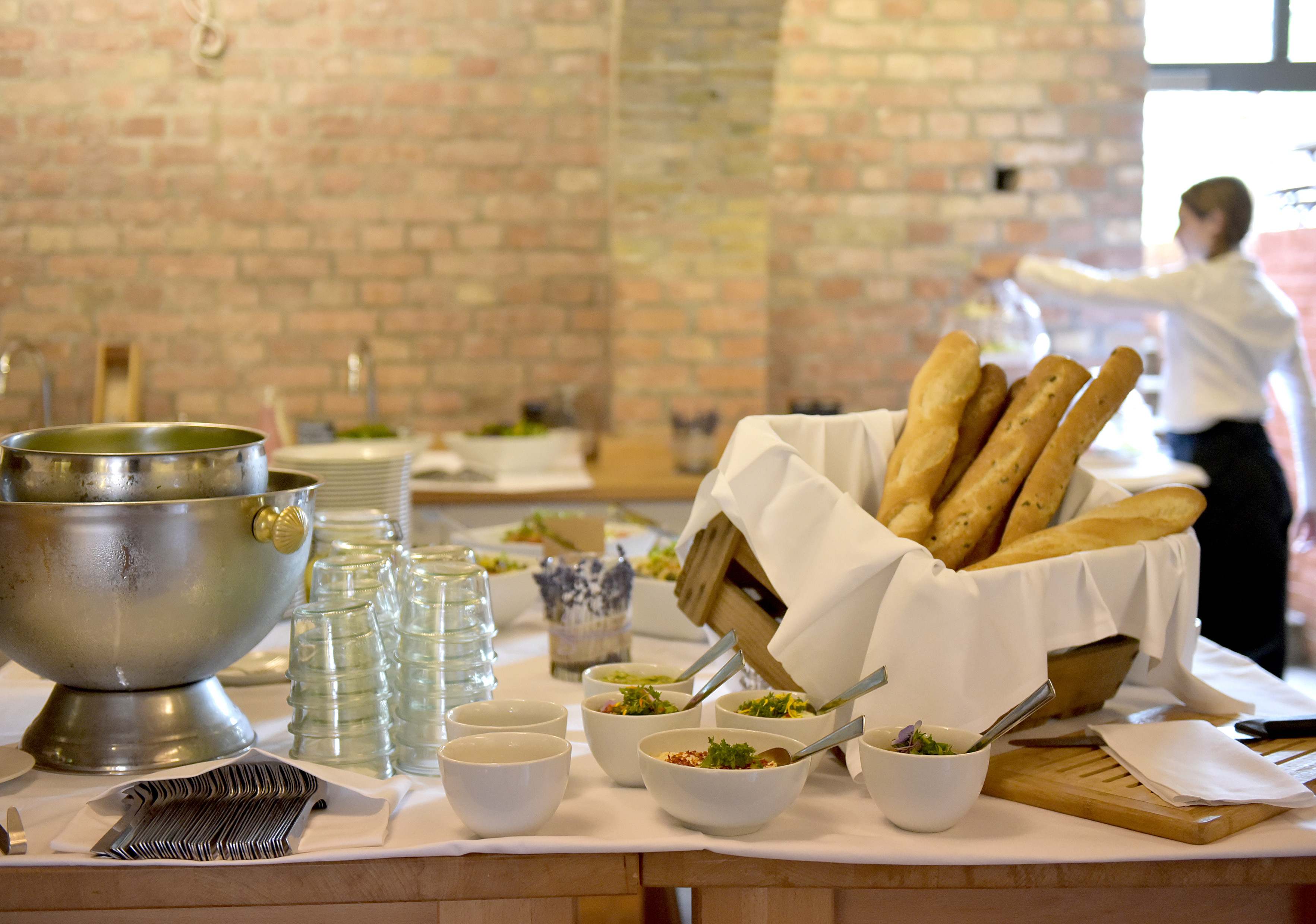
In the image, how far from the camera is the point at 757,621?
108 cm

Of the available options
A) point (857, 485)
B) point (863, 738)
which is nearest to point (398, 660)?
point (863, 738)

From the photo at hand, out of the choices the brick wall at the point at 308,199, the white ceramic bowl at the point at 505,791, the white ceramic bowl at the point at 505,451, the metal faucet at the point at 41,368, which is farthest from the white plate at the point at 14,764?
the metal faucet at the point at 41,368

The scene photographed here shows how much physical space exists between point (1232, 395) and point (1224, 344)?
0.49 ft

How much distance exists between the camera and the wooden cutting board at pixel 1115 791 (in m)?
0.83

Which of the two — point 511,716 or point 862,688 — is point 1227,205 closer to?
point 862,688

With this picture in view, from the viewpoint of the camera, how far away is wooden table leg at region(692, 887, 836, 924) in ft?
2.70

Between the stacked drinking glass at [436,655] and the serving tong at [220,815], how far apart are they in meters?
0.11

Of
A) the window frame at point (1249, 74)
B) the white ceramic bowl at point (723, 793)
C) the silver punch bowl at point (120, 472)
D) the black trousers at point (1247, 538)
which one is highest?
the window frame at point (1249, 74)

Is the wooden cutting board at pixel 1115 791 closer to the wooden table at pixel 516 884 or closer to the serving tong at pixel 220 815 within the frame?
the wooden table at pixel 516 884

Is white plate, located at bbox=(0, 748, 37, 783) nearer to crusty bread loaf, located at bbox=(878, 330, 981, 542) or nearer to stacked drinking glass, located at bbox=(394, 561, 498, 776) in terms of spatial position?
stacked drinking glass, located at bbox=(394, 561, 498, 776)

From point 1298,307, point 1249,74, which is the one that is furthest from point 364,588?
point 1249,74

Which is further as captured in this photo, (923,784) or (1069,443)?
(1069,443)

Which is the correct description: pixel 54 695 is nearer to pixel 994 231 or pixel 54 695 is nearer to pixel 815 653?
pixel 815 653

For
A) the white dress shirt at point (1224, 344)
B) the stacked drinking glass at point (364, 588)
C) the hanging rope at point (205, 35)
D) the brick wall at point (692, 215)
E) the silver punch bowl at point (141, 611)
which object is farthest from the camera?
the hanging rope at point (205, 35)
